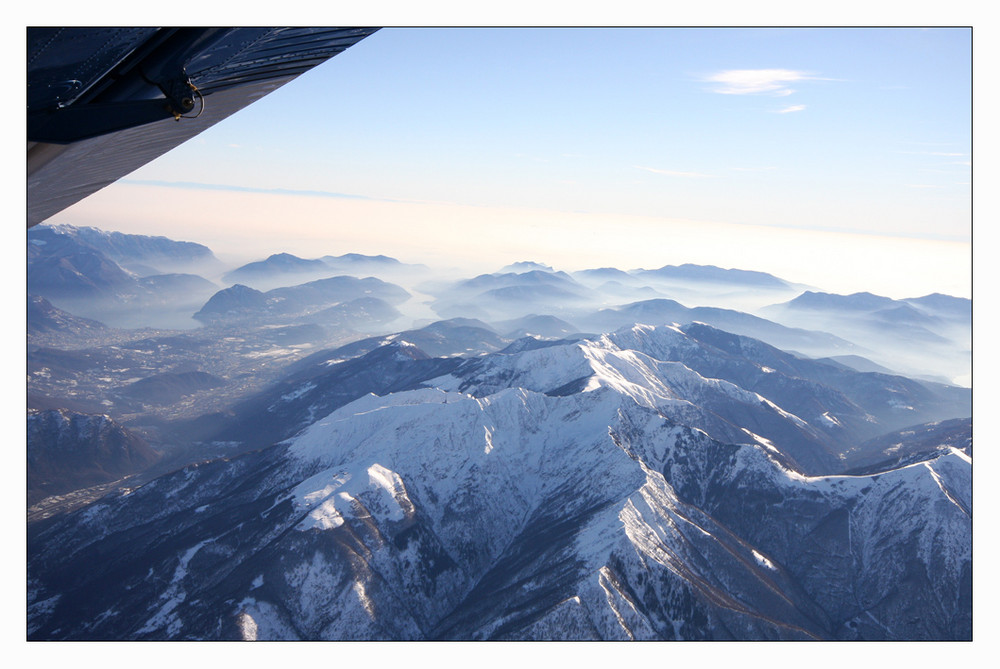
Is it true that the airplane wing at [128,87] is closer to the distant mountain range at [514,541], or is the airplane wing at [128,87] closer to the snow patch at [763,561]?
the distant mountain range at [514,541]

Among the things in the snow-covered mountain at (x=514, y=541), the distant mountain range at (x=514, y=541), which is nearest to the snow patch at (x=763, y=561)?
the snow-covered mountain at (x=514, y=541)

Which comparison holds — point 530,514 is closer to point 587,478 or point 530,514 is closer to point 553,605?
point 587,478

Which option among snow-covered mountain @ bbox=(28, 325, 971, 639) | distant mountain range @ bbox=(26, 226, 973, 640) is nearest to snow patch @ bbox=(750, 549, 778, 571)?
snow-covered mountain @ bbox=(28, 325, 971, 639)

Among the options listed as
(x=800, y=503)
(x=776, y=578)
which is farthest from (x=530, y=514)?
(x=800, y=503)

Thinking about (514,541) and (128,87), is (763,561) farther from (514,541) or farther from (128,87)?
(128,87)

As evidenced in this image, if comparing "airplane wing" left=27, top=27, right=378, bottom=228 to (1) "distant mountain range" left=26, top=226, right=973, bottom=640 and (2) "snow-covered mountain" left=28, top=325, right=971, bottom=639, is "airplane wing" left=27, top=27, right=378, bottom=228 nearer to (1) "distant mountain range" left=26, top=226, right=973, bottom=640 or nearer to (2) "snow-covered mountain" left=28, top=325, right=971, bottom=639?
(1) "distant mountain range" left=26, top=226, right=973, bottom=640
